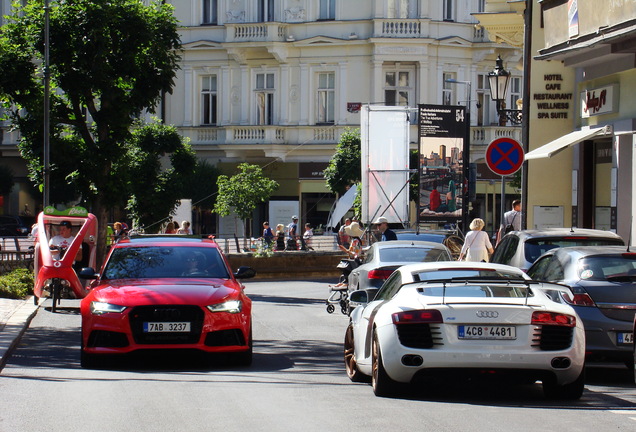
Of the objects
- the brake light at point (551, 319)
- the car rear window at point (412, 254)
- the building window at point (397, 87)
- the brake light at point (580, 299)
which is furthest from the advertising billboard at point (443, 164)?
the brake light at point (551, 319)

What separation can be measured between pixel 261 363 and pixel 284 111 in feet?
127

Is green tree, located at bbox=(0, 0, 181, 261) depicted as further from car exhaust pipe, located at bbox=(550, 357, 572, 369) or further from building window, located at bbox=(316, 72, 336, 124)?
building window, located at bbox=(316, 72, 336, 124)

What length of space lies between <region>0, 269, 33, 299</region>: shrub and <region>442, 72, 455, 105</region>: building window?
25.8 m

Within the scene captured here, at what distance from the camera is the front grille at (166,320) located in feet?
42.4

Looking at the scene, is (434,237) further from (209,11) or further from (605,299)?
(209,11)

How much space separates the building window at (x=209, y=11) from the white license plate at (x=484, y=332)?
147 ft

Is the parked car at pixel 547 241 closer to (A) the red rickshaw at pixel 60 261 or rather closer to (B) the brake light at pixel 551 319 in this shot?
(B) the brake light at pixel 551 319

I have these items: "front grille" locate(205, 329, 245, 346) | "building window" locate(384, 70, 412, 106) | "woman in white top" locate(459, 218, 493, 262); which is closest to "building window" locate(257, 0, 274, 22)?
"building window" locate(384, 70, 412, 106)

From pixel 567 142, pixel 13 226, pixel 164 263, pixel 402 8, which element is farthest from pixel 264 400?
pixel 13 226

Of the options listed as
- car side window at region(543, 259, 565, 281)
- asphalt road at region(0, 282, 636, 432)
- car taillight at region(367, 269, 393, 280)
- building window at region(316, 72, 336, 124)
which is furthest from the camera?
building window at region(316, 72, 336, 124)

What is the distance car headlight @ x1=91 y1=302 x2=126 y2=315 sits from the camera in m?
13.0

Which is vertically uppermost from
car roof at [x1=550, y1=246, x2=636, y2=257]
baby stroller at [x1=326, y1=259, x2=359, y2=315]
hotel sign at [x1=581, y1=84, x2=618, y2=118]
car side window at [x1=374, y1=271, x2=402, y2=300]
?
hotel sign at [x1=581, y1=84, x2=618, y2=118]

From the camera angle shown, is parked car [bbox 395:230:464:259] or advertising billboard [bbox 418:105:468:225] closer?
parked car [bbox 395:230:464:259]

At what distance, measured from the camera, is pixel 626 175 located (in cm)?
2222
